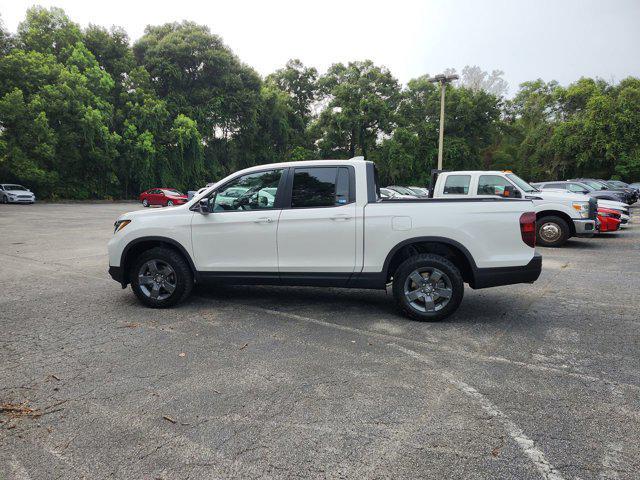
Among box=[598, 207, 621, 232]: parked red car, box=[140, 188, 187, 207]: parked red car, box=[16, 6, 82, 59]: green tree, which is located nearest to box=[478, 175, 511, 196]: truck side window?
box=[598, 207, 621, 232]: parked red car

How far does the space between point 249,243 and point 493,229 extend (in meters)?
2.96

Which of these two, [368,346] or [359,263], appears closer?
[368,346]

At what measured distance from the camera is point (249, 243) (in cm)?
536

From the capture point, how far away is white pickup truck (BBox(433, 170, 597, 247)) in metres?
10.7

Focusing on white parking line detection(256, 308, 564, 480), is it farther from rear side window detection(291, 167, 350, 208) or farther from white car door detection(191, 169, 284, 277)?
white car door detection(191, 169, 284, 277)

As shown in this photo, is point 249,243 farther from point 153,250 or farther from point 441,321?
point 441,321

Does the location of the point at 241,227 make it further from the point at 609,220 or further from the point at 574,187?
the point at 574,187

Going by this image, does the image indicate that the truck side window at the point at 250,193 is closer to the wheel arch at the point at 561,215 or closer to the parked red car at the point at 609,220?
the wheel arch at the point at 561,215

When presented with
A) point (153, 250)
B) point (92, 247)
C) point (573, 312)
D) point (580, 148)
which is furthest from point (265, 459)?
point (580, 148)

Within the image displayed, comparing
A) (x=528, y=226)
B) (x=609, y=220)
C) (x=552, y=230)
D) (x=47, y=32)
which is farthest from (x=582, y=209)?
(x=47, y=32)

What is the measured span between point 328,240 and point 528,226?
2.32m

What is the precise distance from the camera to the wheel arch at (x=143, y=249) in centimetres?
557

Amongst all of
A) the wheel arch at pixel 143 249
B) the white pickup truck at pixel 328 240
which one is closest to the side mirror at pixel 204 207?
the white pickup truck at pixel 328 240

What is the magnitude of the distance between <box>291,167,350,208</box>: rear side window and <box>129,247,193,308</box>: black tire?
1.70m
